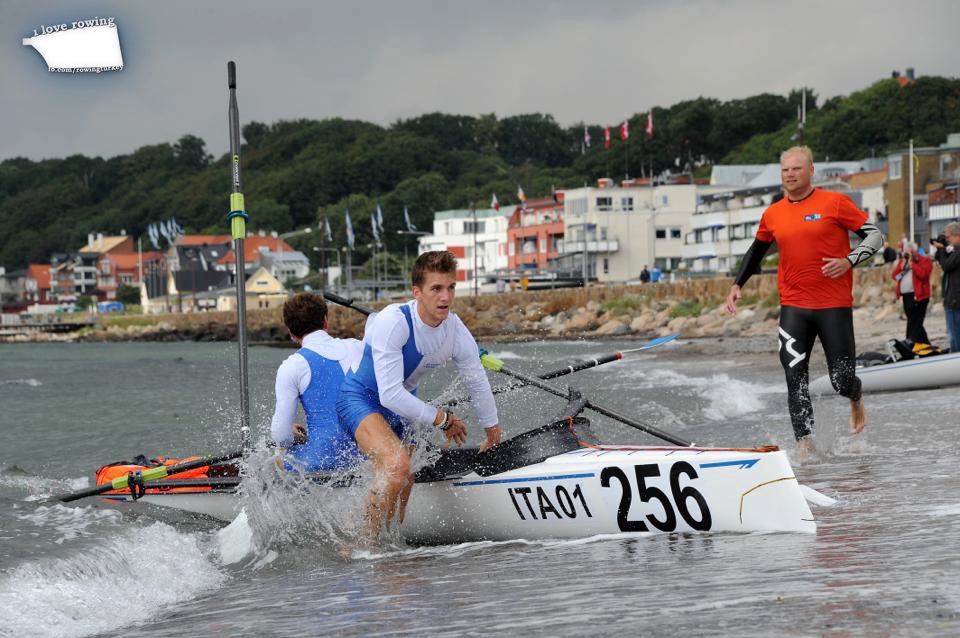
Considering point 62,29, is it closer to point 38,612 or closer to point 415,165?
point 38,612

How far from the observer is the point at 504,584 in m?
5.36

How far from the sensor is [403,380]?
6621 millimetres

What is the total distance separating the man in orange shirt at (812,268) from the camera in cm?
784

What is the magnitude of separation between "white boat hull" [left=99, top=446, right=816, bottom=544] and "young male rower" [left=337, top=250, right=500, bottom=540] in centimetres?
28

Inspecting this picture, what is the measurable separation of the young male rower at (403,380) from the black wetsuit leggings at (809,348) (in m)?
2.43

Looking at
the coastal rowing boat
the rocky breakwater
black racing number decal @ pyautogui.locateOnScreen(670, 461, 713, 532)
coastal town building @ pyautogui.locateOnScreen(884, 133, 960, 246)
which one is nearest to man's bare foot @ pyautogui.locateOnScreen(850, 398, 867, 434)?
the coastal rowing boat

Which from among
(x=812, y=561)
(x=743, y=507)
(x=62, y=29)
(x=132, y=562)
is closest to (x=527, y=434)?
(x=743, y=507)

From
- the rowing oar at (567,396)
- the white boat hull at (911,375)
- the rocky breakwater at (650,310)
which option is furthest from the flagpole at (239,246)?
the rocky breakwater at (650,310)

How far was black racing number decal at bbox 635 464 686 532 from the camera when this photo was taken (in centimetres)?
592

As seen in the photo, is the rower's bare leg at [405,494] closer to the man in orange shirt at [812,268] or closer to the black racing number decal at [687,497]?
the black racing number decal at [687,497]

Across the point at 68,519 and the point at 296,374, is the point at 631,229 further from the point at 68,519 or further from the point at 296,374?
the point at 296,374

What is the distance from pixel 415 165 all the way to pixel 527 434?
164m

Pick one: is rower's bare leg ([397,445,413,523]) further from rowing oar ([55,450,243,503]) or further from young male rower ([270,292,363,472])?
rowing oar ([55,450,243,503])

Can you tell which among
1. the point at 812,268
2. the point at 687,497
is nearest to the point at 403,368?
the point at 687,497
